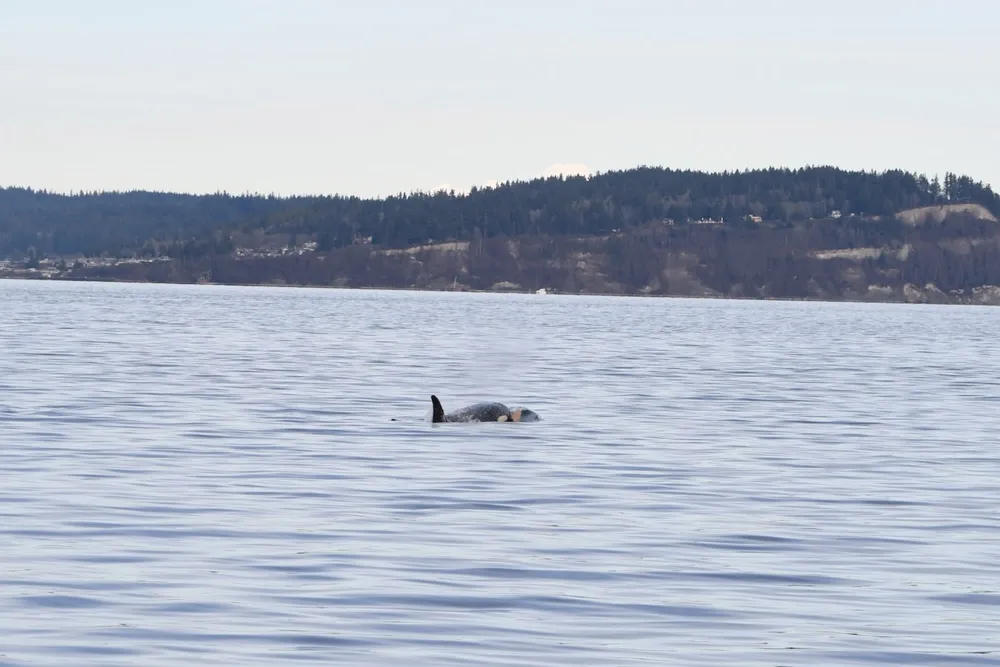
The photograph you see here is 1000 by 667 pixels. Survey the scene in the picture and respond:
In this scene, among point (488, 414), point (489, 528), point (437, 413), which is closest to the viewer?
point (489, 528)

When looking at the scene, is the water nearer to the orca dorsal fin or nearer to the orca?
the orca dorsal fin

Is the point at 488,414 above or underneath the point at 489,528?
underneath

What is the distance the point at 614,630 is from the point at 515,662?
1630mm

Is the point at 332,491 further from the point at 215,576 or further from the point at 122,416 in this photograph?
the point at 122,416

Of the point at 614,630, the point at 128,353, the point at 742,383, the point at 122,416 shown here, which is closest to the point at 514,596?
the point at 614,630

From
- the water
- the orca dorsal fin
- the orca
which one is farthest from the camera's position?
the orca

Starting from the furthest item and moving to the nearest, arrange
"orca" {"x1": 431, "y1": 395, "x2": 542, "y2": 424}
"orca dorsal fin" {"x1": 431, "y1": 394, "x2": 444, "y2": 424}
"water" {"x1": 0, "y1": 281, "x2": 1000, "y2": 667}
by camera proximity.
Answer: "orca" {"x1": 431, "y1": 395, "x2": 542, "y2": 424} < "orca dorsal fin" {"x1": 431, "y1": 394, "x2": 444, "y2": 424} < "water" {"x1": 0, "y1": 281, "x2": 1000, "y2": 667}

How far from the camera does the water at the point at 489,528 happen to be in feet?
47.7

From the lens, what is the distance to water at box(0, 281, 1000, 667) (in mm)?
14547

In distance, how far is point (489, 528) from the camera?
68.8ft

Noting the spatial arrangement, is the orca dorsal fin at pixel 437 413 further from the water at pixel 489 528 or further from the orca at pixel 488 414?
the water at pixel 489 528

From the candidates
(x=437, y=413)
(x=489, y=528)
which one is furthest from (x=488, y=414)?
(x=489, y=528)

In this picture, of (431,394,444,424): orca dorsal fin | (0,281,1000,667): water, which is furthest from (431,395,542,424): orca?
(0,281,1000,667): water

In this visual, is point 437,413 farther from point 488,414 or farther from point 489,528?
point 489,528
